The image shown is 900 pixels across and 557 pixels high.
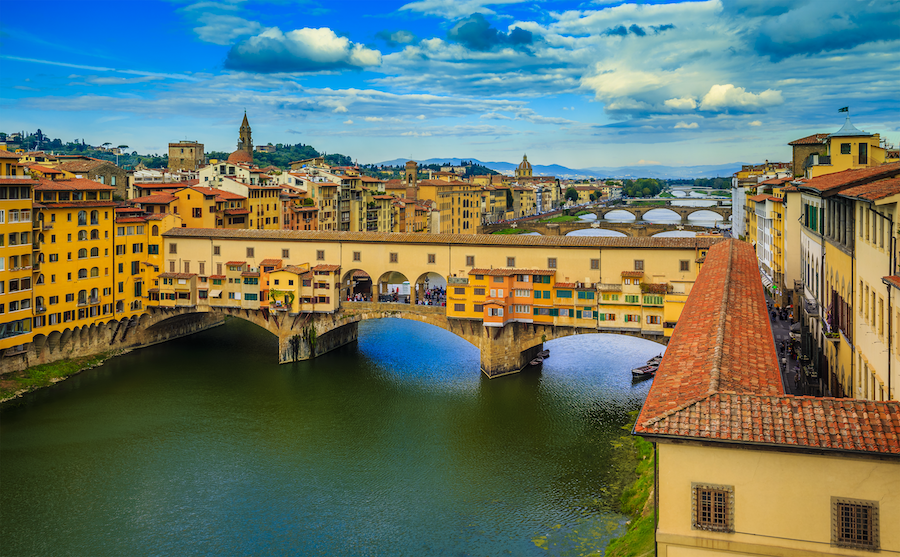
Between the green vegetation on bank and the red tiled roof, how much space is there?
28859mm

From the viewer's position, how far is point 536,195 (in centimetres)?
13625

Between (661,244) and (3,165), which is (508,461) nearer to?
(661,244)

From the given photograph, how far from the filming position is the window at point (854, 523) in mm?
8922

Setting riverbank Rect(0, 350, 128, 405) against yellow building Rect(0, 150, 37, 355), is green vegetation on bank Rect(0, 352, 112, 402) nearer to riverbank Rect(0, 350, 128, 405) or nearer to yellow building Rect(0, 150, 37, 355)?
riverbank Rect(0, 350, 128, 405)

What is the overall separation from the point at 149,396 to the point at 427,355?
13.7 metres

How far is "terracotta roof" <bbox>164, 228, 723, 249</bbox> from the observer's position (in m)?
33.4

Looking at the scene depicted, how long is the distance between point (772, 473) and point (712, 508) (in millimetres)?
866

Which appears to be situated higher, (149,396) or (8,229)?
(8,229)

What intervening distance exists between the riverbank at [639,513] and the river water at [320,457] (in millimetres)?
513

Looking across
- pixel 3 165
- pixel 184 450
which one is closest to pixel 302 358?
pixel 184 450

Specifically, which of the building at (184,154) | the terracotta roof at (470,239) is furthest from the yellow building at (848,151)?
the building at (184,154)

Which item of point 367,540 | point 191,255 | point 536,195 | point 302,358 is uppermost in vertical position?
point 536,195

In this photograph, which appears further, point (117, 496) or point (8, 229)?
point (8, 229)

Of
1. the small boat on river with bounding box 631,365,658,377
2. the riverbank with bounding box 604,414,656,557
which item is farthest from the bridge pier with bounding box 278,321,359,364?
the riverbank with bounding box 604,414,656,557
